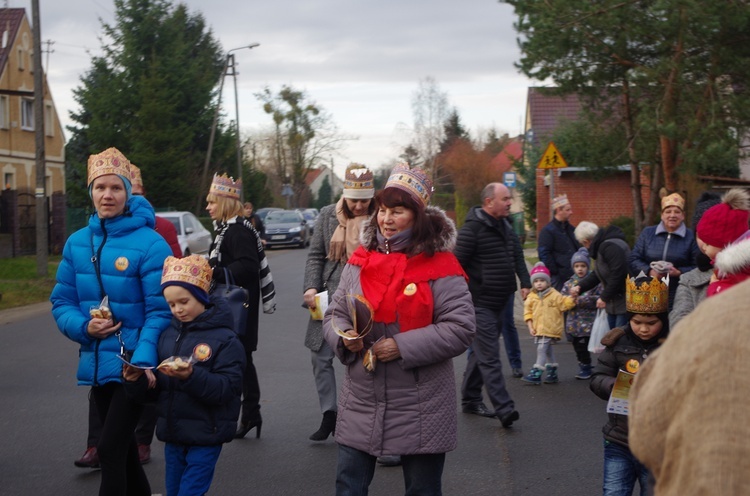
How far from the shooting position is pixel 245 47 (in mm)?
47094

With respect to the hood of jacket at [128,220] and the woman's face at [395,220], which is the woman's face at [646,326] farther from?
the hood of jacket at [128,220]

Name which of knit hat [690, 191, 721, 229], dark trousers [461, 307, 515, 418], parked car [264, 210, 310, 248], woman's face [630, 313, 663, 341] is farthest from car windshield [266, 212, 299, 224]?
woman's face [630, 313, 663, 341]

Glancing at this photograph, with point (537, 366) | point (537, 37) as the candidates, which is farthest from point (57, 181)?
point (537, 366)

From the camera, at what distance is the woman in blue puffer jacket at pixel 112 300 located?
4699mm

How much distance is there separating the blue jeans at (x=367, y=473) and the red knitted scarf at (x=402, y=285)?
567mm

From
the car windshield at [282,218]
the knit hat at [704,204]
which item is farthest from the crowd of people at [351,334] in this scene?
the car windshield at [282,218]

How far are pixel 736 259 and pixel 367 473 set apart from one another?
1819mm

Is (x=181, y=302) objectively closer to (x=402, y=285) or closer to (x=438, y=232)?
Answer: (x=402, y=285)

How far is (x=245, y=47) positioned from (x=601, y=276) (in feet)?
131

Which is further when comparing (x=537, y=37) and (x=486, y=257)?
(x=537, y=37)

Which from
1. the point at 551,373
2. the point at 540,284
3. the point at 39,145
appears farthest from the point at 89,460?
the point at 39,145

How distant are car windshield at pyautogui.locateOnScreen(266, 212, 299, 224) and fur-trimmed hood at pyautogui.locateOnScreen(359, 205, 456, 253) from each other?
123ft

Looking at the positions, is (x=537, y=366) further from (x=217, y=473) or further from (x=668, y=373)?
(x=668, y=373)

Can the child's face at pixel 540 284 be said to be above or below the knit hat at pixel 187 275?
below
